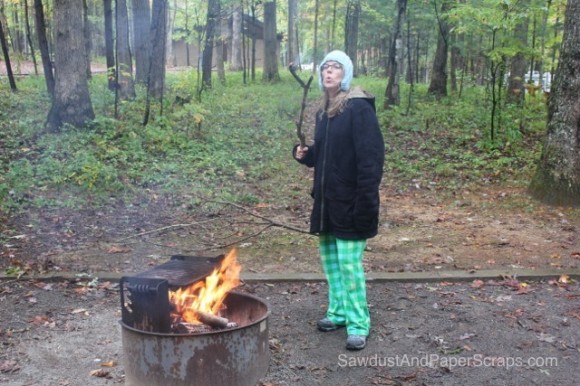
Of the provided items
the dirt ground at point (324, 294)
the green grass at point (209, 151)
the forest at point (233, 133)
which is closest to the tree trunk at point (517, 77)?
the forest at point (233, 133)

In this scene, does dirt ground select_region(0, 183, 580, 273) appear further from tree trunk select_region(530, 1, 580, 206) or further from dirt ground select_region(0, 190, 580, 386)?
tree trunk select_region(530, 1, 580, 206)

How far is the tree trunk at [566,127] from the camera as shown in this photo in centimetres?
788

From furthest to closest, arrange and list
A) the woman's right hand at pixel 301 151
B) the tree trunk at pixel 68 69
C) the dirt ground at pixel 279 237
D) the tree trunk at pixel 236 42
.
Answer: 1. the tree trunk at pixel 236 42
2. the tree trunk at pixel 68 69
3. the dirt ground at pixel 279 237
4. the woman's right hand at pixel 301 151

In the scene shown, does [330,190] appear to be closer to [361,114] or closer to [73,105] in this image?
[361,114]

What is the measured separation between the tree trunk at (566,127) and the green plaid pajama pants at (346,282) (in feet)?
16.2

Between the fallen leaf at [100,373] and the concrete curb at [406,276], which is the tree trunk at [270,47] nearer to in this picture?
the concrete curb at [406,276]

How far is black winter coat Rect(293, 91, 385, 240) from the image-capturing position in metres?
4.00

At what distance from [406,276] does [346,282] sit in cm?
163

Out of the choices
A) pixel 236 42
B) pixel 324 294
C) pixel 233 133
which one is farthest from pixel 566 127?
pixel 236 42

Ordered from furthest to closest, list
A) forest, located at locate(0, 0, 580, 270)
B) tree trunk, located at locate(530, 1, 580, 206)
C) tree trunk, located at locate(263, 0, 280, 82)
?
tree trunk, located at locate(263, 0, 280, 82) < forest, located at locate(0, 0, 580, 270) < tree trunk, located at locate(530, 1, 580, 206)

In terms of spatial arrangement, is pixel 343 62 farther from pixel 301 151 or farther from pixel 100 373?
pixel 100 373

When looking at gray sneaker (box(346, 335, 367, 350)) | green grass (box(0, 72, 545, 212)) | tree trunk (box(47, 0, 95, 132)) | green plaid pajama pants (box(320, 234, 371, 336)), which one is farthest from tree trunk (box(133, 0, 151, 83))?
gray sneaker (box(346, 335, 367, 350))

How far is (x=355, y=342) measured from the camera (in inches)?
170

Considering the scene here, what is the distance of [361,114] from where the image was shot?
4051 millimetres
